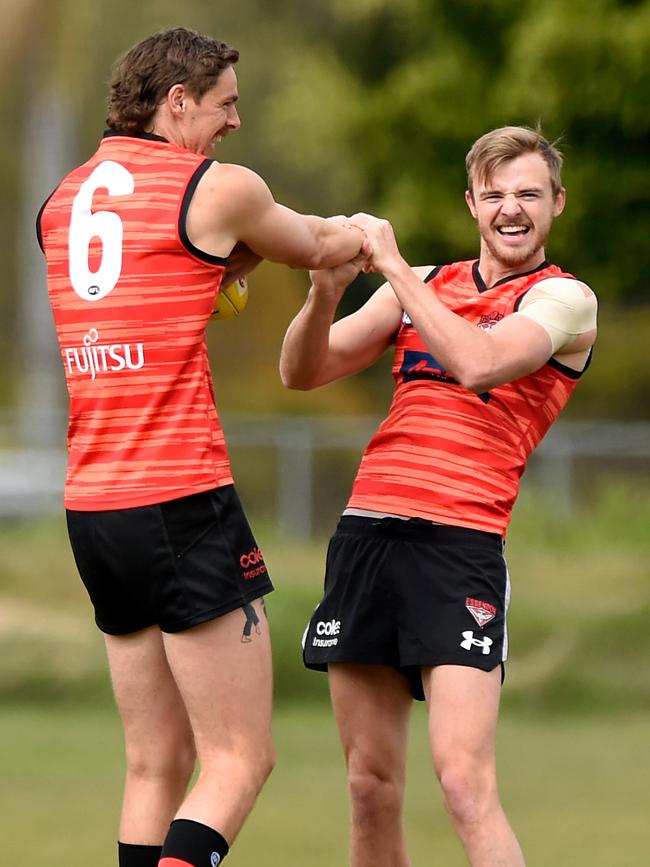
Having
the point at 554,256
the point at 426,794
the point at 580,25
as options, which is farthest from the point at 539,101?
the point at 426,794

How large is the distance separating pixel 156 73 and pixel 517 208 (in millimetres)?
1001

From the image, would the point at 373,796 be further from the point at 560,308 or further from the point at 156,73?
the point at 156,73

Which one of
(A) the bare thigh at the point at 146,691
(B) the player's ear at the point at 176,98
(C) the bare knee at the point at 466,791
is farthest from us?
(C) the bare knee at the point at 466,791

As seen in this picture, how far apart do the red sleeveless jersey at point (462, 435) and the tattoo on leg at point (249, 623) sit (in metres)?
0.59

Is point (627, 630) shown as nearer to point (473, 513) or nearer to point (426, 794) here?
point (426, 794)

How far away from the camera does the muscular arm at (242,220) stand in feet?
11.8

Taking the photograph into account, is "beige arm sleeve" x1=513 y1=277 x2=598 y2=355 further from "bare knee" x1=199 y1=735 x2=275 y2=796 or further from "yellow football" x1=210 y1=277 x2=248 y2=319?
"bare knee" x1=199 y1=735 x2=275 y2=796

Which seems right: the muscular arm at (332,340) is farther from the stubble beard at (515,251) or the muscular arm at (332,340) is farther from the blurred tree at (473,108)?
the blurred tree at (473,108)

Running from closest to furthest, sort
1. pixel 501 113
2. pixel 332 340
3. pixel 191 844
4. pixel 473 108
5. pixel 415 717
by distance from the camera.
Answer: pixel 191 844 < pixel 332 340 < pixel 415 717 < pixel 501 113 < pixel 473 108

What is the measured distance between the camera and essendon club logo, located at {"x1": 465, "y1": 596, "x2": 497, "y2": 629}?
4078 millimetres

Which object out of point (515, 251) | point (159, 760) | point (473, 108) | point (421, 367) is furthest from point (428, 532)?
point (473, 108)

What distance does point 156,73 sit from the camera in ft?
12.2

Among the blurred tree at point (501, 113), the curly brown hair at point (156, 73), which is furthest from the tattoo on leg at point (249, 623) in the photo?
the blurred tree at point (501, 113)

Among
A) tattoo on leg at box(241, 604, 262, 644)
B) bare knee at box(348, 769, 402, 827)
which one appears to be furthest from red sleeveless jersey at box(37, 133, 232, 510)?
bare knee at box(348, 769, 402, 827)
